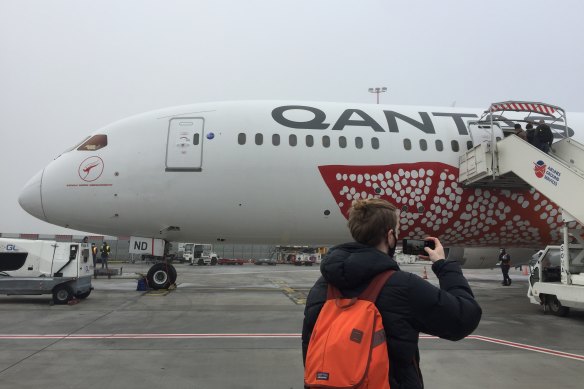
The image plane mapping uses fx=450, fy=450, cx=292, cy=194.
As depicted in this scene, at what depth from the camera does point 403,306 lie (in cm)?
180

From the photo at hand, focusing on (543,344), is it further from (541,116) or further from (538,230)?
(541,116)

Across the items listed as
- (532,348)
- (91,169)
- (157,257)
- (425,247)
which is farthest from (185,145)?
(425,247)

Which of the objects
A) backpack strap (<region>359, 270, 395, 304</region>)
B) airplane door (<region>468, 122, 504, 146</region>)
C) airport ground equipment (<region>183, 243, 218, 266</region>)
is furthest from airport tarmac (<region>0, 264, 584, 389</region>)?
airport ground equipment (<region>183, 243, 218, 266</region>)

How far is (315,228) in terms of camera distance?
1075 cm

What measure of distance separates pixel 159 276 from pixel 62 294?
2.47m

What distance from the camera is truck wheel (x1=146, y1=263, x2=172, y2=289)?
38.9ft

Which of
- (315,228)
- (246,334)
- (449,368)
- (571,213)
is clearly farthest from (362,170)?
(449,368)

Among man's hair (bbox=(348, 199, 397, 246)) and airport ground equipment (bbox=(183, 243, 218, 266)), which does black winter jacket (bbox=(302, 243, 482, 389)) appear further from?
airport ground equipment (bbox=(183, 243, 218, 266))

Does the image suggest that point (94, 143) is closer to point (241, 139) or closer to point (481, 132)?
point (241, 139)

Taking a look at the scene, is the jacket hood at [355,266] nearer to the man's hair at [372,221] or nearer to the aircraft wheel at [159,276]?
the man's hair at [372,221]

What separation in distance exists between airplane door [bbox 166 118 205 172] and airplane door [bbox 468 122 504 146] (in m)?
6.60

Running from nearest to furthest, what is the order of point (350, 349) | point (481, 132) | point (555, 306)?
point (350, 349) → point (555, 306) → point (481, 132)

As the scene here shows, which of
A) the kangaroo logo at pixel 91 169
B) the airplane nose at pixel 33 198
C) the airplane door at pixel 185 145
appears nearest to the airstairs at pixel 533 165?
the airplane door at pixel 185 145

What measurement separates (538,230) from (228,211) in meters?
7.54
